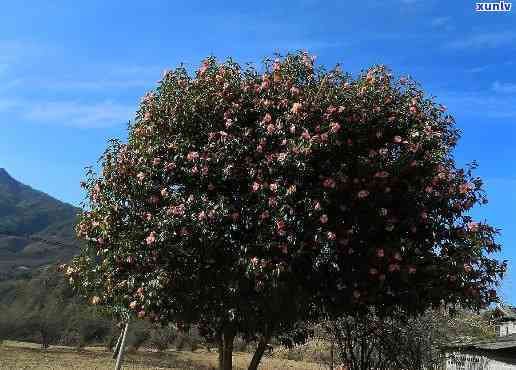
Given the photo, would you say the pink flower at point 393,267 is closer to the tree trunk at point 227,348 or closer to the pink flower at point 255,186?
the pink flower at point 255,186

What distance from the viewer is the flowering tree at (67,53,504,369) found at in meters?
9.49

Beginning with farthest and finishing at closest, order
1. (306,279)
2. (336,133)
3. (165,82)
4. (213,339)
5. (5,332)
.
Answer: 1. (5,332)
2. (213,339)
3. (165,82)
4. (306,279)
5. (336,133)

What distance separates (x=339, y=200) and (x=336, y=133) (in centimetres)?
112

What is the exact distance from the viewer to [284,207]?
30.2 ft

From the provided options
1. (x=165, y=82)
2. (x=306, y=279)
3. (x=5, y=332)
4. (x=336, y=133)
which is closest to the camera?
(x=336, y=133)

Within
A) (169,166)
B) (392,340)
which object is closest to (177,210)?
(169,166)

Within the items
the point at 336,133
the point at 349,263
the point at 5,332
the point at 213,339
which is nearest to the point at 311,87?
the point at 336,133

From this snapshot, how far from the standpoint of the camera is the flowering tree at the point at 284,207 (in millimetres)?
9492

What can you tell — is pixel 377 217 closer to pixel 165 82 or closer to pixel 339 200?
pixel 339 200

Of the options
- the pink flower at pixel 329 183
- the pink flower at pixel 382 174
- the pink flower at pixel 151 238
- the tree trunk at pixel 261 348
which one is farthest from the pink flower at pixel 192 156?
the tree trunk at pixel 261 348

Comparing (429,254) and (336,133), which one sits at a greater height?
(336,133)

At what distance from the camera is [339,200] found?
9898 mm

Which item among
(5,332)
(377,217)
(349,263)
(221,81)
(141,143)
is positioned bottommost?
(5,332)

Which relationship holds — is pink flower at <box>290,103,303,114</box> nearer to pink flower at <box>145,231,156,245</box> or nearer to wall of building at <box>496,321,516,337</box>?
pink flower at <box>145,231,156,245</box>
